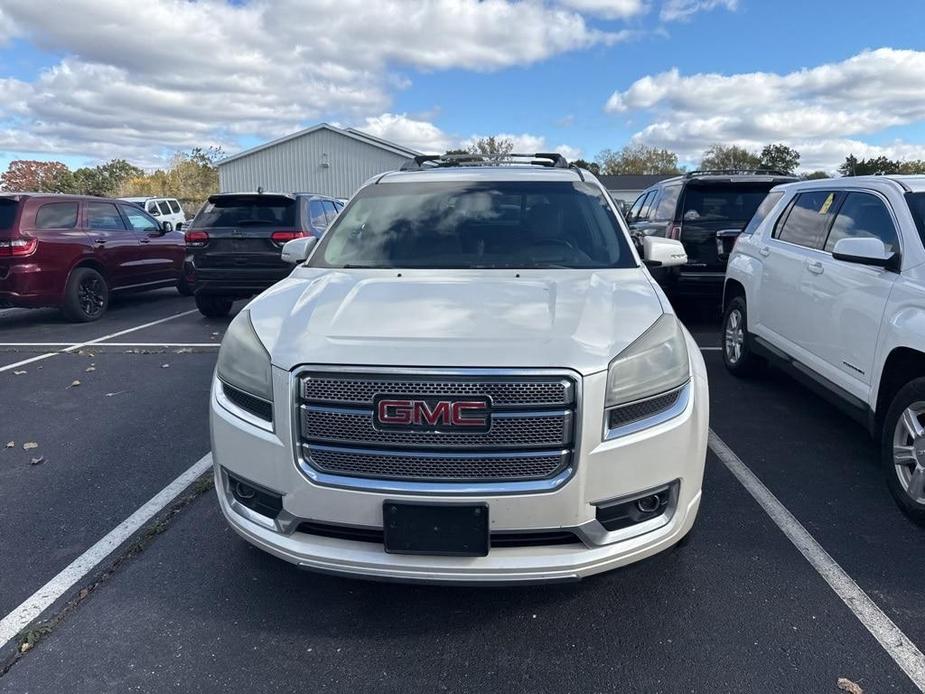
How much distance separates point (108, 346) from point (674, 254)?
268 inches

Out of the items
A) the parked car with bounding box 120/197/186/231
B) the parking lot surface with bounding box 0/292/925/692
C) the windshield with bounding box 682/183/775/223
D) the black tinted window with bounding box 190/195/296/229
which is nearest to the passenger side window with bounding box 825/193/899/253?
the parking lot surface with bounding box 0/292/925/692

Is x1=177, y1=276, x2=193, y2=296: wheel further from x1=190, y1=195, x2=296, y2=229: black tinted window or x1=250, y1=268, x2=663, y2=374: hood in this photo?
x1=250, y1=268, x2=663, y2=374: hood

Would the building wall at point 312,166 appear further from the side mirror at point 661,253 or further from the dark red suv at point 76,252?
the side mirror at point 661,253

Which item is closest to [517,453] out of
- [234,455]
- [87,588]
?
[234,455]

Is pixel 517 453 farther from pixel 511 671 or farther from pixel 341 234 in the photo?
pixel 341 234

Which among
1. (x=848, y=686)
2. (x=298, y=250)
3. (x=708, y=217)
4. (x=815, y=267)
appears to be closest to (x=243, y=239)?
(x=298, y=250)

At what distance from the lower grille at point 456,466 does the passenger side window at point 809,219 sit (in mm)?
3537

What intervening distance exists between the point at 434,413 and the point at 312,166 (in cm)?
3334

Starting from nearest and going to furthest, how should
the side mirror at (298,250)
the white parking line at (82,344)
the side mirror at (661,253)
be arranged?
the side mirror at (661,253) → the side mirror at (298,250) → the white parking line at (82,344)

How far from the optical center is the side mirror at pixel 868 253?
3.79 meters

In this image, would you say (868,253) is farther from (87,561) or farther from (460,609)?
(87,561)

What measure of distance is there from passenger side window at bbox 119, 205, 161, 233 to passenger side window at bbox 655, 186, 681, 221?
27.1ft

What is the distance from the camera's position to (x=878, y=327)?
3.87 m

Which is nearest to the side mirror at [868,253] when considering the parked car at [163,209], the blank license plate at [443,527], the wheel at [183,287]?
the blank license plate at [443,527]
